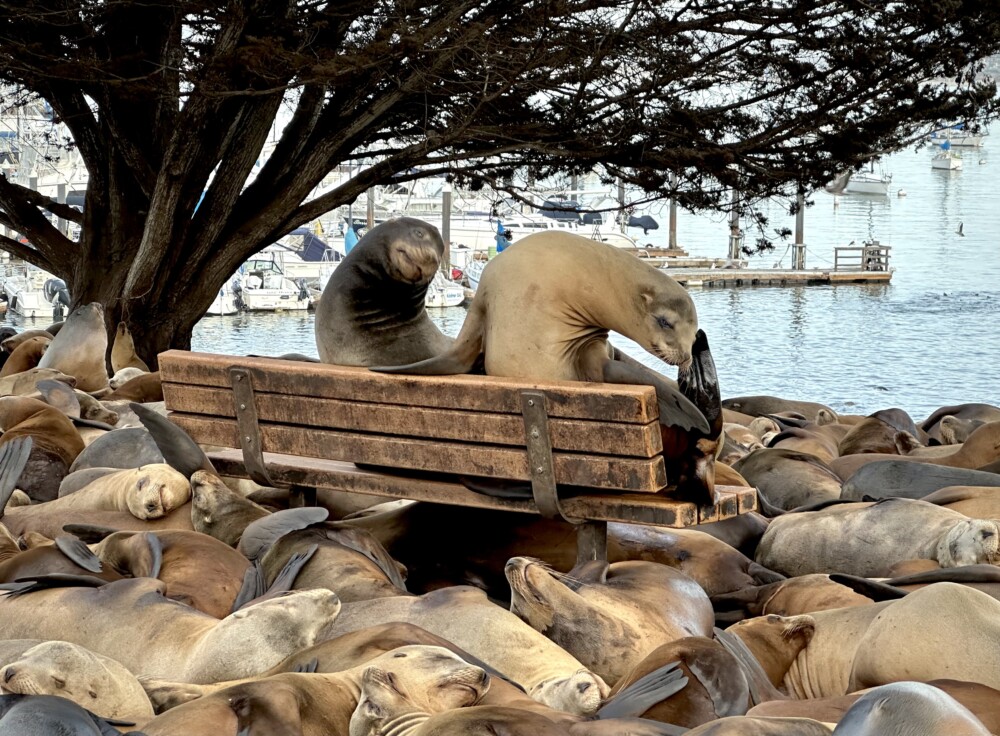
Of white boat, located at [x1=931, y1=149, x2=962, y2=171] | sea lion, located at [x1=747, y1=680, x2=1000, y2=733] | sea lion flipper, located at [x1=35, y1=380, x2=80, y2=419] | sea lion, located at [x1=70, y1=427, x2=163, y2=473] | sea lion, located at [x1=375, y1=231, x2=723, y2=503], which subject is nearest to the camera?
sea lion, located at [x1=747, y1=680, x2=1000, y2=733]

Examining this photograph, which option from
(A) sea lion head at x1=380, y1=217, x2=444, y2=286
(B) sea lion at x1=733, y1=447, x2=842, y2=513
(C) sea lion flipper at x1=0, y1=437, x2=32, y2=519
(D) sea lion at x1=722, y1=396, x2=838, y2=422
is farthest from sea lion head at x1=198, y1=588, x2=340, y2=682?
(D) sea lion at x1=722, y1=396, x2=838, y2=422

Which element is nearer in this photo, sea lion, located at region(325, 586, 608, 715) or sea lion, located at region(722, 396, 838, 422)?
sea lion, located at region(325, 586, 608, 715)

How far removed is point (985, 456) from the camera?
7.44 meters

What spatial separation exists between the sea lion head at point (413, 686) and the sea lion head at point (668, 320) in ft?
5.43

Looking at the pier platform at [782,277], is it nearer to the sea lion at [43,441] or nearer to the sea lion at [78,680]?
the sea lion at [43,441]

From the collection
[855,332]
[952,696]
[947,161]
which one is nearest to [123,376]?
[952,696]

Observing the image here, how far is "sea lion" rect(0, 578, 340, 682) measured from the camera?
3791 mm

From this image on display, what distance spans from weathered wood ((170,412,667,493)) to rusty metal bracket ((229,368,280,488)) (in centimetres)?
4

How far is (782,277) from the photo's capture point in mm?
38500

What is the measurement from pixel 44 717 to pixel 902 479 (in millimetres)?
4855

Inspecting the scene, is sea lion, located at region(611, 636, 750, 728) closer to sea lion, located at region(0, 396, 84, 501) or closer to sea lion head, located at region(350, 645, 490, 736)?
sea lion head, located at region(350, 645, 490, 736)

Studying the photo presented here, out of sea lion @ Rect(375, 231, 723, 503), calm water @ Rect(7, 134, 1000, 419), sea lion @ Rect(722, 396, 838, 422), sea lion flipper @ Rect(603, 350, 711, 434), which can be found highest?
sea lion @ Rect(375, 231, 723, 503)

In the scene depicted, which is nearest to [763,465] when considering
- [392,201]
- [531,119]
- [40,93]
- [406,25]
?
[406,25]

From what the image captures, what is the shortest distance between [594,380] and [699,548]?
998 millimetres
